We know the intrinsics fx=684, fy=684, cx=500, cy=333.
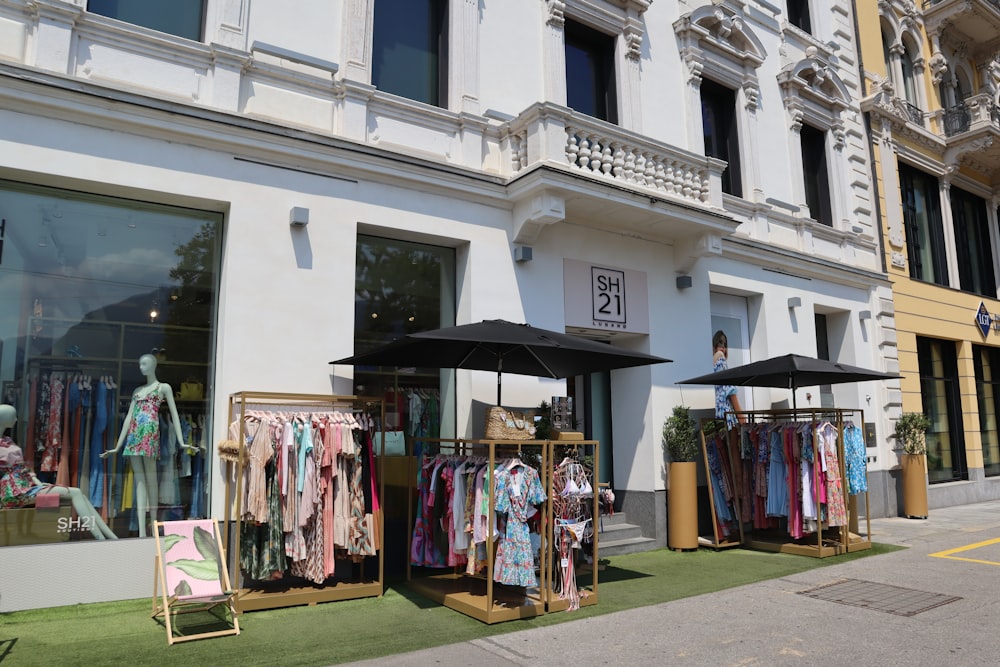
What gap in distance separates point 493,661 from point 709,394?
685 centimetres

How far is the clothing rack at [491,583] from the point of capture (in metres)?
5.75

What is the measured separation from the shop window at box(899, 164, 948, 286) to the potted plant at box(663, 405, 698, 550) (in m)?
9.07

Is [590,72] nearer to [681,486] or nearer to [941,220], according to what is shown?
[681,486]

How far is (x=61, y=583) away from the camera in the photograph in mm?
5848

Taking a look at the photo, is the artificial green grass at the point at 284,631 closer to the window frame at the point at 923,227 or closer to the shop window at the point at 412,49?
the shop window at the point at 412,49

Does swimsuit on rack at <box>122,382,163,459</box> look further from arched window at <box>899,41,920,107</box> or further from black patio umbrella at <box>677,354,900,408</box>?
arched window at <box>899,41,920,107</box>

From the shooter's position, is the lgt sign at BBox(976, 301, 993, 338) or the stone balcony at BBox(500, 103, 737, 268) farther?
the lgt sign at BBox(976, 301, 993, 338)

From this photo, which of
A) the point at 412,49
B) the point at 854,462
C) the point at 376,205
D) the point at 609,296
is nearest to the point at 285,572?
the point at 376,205

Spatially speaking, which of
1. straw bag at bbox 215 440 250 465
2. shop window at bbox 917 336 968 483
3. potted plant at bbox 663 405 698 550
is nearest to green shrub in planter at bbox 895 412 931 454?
shop window at bbox 917 336 968 483

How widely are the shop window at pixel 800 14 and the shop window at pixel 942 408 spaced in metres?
7.18

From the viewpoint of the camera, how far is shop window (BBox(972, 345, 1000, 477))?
16359mm

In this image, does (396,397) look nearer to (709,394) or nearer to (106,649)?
(106,649)

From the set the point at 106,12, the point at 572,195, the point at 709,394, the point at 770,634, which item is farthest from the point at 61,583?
the point at 709,394

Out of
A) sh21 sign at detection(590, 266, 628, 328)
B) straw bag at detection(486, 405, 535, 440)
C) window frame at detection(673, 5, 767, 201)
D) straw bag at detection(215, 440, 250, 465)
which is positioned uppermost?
window frame at detection(673, 5, 767, 201)
